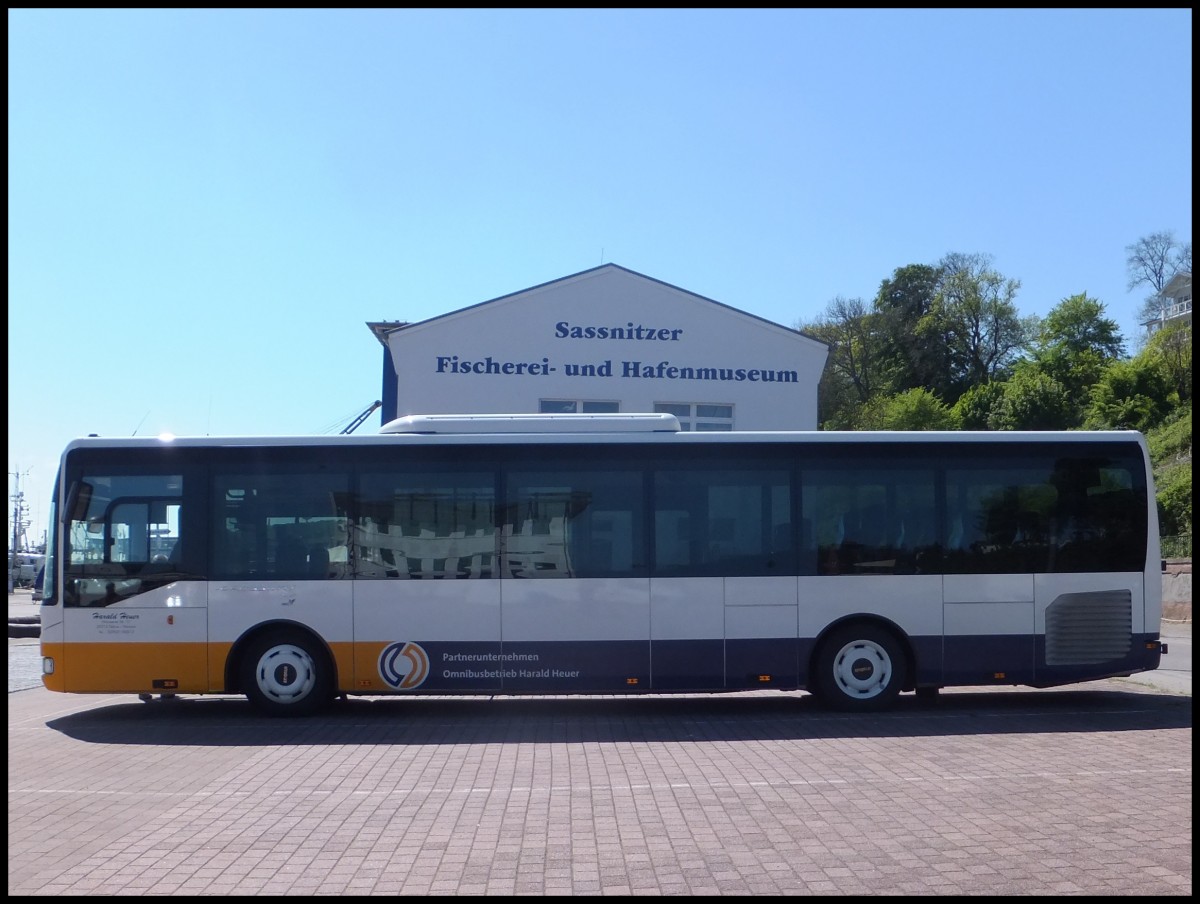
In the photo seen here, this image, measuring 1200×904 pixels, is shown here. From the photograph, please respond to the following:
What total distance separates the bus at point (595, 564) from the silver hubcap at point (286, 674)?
0.02 meters

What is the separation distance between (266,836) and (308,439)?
6247 millimetres

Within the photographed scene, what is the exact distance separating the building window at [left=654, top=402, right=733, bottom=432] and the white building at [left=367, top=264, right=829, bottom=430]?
0.03 m

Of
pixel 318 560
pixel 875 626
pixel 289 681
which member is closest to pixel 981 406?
pixel 875 626

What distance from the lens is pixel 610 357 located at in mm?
30984

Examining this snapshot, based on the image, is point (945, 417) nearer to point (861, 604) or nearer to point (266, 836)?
point (861, 604)

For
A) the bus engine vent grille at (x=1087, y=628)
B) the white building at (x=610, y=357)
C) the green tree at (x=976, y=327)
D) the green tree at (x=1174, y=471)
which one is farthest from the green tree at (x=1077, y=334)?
the bus engine vent grille at (x=1087, y=628)

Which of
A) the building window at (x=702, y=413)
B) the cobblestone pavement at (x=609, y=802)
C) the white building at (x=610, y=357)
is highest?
the white building at (x=610, y=357)

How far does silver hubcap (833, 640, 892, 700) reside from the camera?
12.5 metres

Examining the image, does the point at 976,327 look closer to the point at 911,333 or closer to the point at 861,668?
the point at 911,333

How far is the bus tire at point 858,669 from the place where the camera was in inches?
488

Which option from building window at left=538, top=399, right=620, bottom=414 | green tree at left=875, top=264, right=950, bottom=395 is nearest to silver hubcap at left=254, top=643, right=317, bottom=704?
building window at left=538, top=399, right=620, bottom=414

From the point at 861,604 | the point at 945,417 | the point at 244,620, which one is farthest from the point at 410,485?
the point at 945,417

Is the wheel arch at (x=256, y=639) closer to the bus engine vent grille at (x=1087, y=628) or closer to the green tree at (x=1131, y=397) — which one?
the bus engine vent grille at (x=1087, y=628)

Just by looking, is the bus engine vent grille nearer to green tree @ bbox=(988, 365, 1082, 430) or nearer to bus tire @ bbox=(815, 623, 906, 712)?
bus tire @ bbox=(815, 623, 906, 712)
